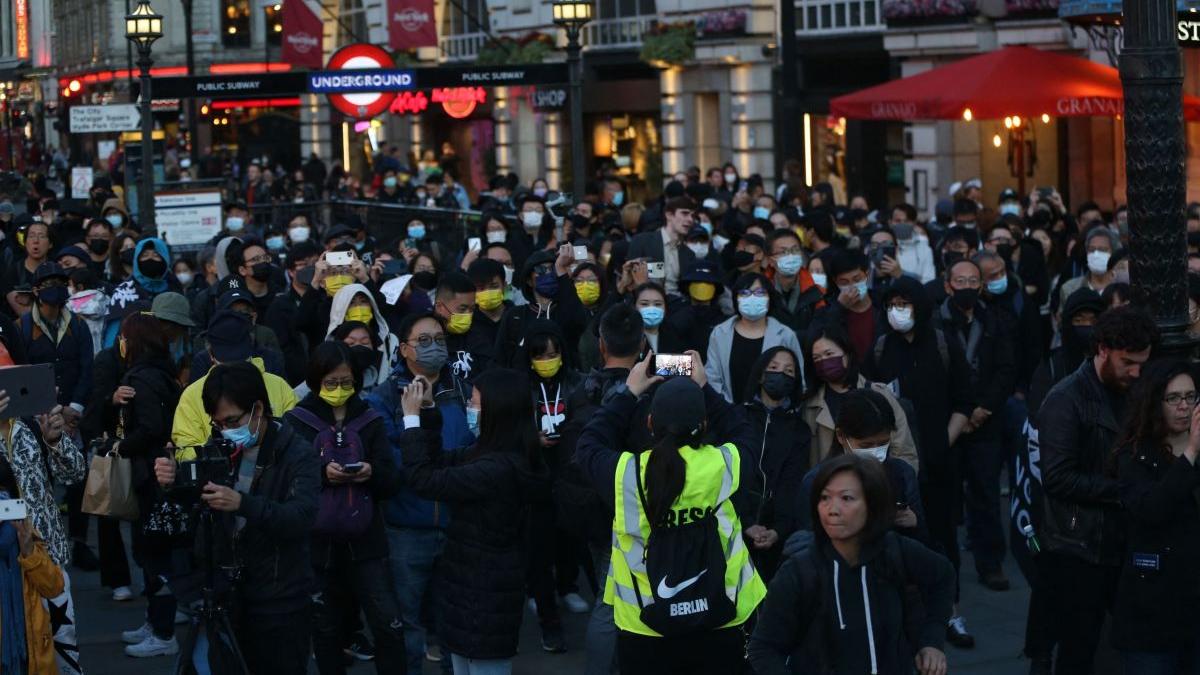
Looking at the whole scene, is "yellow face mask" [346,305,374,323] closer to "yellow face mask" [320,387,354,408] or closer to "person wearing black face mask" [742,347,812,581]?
"yellow face mask" [320,387,354,408]

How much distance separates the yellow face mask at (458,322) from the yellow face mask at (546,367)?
1883mm

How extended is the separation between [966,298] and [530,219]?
652 centimetres

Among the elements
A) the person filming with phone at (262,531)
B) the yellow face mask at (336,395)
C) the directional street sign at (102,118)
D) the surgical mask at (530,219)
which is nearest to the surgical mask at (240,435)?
the person filming with phone at (262,531)

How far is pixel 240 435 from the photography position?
7395 millimetres

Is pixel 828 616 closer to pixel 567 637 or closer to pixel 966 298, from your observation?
pixel 567 637

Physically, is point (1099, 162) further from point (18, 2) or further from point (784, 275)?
point (18, 2)

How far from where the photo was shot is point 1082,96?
20.3 m

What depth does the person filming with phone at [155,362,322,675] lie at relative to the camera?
23.9ft

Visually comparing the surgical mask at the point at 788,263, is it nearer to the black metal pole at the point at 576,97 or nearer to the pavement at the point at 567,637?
the pavement at the point at 567,637

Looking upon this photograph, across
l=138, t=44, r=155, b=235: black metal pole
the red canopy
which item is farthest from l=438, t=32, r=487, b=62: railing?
l=138, t=44, r=155, b=235: black metal pole

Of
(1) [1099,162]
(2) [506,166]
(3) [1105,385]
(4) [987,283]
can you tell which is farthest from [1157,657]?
(2) [506,166]

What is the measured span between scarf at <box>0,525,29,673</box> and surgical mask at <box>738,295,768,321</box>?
14.6ft

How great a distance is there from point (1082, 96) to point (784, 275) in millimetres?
8606

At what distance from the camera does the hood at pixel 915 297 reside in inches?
406
